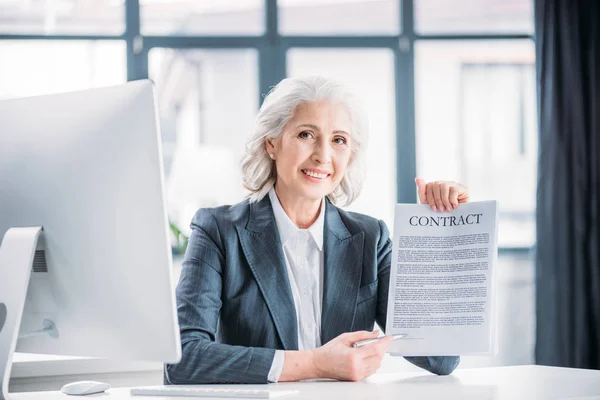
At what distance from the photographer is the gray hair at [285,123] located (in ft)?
6.35

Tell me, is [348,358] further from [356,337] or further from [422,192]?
[422,192]

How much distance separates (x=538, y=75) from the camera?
4344 millimetres

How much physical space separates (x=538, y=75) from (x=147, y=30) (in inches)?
91.7

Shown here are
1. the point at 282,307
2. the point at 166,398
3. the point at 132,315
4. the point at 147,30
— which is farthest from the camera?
the point at 147,30

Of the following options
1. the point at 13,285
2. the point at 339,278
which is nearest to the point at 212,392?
the point at 13,285

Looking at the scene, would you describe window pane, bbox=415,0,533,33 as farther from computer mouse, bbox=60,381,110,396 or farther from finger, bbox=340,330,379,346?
computer mouse, bbox=60,381,110,396

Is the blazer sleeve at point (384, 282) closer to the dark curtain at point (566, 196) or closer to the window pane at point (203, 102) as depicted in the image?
the window pane at point (203, 102)

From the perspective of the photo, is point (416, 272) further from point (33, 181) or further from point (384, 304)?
point (33, 181)

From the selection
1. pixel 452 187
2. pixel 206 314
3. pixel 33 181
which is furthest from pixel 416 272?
pixel 33 181

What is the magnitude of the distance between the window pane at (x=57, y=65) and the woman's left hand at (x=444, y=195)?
298cm

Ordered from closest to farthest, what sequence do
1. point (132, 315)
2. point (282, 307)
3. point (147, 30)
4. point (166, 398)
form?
1. point (132, 315)
2. point (166, 398)
3. point (282, 307)
4. point (147, 30)

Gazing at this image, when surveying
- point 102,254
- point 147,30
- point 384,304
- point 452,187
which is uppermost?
point 147,30

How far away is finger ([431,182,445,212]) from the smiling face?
0.31 metres

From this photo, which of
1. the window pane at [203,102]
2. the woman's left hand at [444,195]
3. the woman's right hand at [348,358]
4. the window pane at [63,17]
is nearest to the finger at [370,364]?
the woman's right hand at [348,358]
